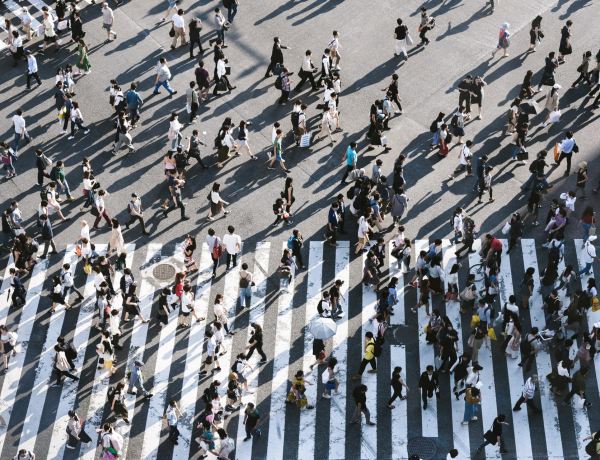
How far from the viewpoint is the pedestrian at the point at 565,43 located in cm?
3378

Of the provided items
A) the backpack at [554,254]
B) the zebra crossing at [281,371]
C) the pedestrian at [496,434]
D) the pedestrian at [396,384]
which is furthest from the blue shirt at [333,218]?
the pedestrian at [496,434]

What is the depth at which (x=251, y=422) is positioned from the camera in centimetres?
2250

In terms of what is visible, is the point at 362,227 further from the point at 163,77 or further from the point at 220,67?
the point at 163,77

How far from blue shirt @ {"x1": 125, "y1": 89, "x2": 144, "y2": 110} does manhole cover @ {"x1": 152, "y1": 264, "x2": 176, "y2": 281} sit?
7398 mm

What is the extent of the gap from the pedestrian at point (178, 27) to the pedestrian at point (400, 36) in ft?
28.2

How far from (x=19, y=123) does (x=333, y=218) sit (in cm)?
1222

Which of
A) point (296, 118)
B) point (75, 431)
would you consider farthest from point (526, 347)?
point (75, 431)

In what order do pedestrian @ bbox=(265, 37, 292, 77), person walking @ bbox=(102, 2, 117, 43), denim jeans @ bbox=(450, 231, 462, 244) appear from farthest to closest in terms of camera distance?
1. person walking @ bbox=(102, 2, 117, 43)
2. pedestrian @ bbox=(265, 37, 292, 77)
3. denim jeans @ bbox=(450, 231, 462, 244)

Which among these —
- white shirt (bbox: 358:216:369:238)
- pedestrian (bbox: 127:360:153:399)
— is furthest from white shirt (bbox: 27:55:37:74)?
pedestrian (bbox: 127:360:153:399)

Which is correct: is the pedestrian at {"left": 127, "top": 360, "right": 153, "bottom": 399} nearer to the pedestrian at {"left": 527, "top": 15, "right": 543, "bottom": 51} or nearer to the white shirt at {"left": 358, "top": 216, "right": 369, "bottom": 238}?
the white shirt at {"left": 358, "top": 216, "right": 369, "bottom": 238}

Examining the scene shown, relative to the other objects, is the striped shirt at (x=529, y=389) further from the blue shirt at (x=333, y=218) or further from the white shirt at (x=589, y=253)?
the blue shirt at (x=333, y=218)

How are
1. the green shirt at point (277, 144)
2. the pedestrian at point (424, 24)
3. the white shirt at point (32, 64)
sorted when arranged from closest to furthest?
the green shirt at point (277, 144)
the white shirt at point (32, 64)
the pedestrian at point (424, 24)

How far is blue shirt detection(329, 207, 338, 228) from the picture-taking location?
2725 cm

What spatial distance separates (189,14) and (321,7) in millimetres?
5665
